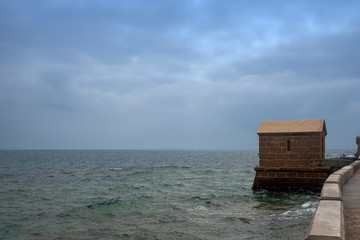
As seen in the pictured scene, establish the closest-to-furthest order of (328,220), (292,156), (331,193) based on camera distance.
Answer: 1. (328,220)
2. (331,193)
3. (292,156)

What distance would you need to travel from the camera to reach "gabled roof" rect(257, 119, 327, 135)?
1860 cm

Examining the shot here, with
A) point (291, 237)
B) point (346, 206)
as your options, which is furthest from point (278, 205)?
point (346, 206)

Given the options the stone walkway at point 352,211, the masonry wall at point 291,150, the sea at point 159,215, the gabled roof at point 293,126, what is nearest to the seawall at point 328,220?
the stone walkway at point 352,211

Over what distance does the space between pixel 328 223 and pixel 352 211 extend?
2.65 meters

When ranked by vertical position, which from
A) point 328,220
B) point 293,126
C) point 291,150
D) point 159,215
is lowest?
point 159,215

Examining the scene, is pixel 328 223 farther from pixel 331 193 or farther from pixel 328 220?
pixel 331 193

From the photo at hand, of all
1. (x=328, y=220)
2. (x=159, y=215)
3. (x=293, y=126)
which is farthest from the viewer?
(x=293, y=126)

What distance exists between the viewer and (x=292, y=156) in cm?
1886

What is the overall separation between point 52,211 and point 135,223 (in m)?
5.60

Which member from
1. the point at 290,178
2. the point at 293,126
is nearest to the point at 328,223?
the point at 290,178

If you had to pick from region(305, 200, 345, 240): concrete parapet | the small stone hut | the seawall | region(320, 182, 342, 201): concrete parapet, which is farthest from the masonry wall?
region(305, 200, 345, 240): concrete parapet

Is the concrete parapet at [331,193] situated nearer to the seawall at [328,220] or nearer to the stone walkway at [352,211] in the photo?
the seawall at [328,220]

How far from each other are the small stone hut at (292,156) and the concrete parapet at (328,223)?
39.6 feet

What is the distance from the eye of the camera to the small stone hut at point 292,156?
18.4 meters
